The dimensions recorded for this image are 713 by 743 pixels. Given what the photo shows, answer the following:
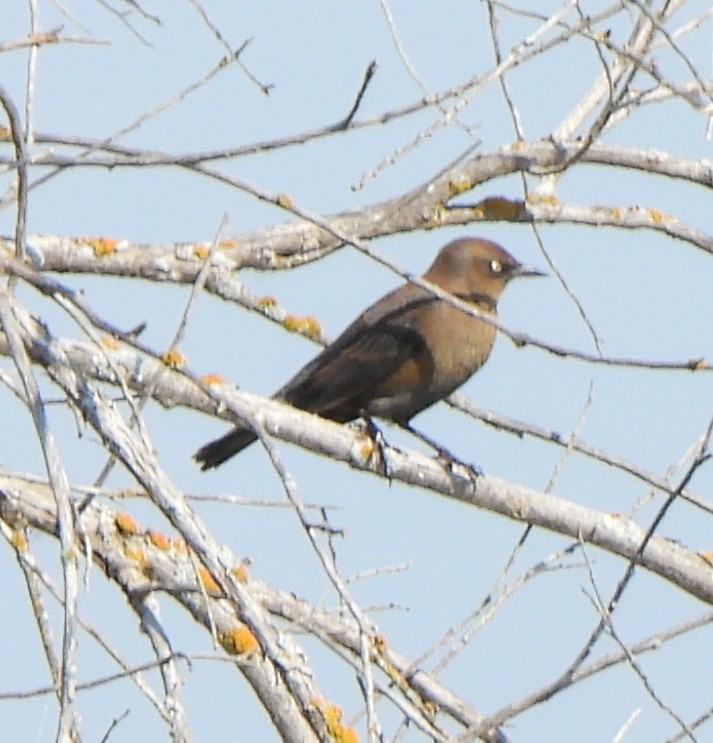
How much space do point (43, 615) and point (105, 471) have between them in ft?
1.23

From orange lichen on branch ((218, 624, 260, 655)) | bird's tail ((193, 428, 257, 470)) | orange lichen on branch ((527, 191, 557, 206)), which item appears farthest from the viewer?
bird's tail ((193, 428, 257, 470))

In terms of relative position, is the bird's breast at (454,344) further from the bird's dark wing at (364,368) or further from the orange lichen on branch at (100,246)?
the orange lichen on branch at (100,246)

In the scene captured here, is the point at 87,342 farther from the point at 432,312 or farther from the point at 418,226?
the point at 432,312

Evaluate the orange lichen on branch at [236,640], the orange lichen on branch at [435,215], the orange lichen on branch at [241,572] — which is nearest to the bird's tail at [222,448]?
the orange lichen on branch at [435,215]

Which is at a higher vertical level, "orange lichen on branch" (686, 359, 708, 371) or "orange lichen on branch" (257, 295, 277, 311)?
"orange lichen on branch" (257, 295, 277, 311)

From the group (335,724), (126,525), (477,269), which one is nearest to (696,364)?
(335,724)

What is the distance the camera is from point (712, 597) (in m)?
4.36

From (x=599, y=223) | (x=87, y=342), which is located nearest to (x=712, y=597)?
(x=599, y=223)

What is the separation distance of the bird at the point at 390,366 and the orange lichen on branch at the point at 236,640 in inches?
72.8

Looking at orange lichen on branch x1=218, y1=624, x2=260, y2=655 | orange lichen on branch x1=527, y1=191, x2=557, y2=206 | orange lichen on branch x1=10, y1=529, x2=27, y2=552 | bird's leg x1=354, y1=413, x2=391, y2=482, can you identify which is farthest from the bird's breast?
orange lichen on branch x1=10, y1=529, x2=27, y2=552

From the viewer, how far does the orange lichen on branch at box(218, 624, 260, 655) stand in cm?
363

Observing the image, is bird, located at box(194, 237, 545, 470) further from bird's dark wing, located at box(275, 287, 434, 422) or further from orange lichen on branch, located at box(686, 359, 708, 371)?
orange lichen on branch, located at box(686, 359, 708, 371)

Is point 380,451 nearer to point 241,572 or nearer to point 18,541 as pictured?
point 241,572

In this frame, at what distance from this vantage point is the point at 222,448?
5.55m
